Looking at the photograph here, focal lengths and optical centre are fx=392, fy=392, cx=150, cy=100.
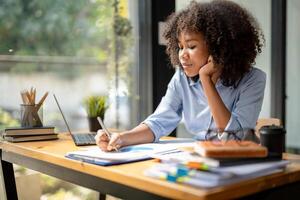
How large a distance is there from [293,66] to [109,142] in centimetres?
233

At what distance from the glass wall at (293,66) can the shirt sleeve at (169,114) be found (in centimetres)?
179

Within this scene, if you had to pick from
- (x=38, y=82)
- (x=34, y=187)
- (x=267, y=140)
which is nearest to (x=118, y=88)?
(x=38, y=82)

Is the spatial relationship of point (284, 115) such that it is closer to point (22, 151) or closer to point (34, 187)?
point (34, 187)

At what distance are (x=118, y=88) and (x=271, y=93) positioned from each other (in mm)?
1327

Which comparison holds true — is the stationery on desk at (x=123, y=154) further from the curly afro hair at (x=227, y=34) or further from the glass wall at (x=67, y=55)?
the glass wall at (x=67, y=55)

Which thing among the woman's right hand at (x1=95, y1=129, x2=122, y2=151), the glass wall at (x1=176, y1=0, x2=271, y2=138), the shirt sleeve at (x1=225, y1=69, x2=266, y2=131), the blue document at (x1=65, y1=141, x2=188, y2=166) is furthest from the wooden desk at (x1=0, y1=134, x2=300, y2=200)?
the glass wall at (x1=176, y1=0, x2=271, y2=138)

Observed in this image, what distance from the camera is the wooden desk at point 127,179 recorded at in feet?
2.75

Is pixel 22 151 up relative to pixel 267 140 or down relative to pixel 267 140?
down

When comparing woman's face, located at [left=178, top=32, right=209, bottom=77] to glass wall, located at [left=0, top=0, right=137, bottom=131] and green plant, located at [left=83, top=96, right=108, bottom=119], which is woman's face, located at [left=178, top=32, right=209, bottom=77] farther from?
glass wall, located at [left=0, top=0, right=137, bottom=131]

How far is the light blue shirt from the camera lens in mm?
1472

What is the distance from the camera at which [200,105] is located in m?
1.66

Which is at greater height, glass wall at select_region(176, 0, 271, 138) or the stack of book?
glass wall at select_region(176, 0, 271, 138)

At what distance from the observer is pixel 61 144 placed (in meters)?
1.59

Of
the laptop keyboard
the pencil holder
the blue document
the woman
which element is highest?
the woman
